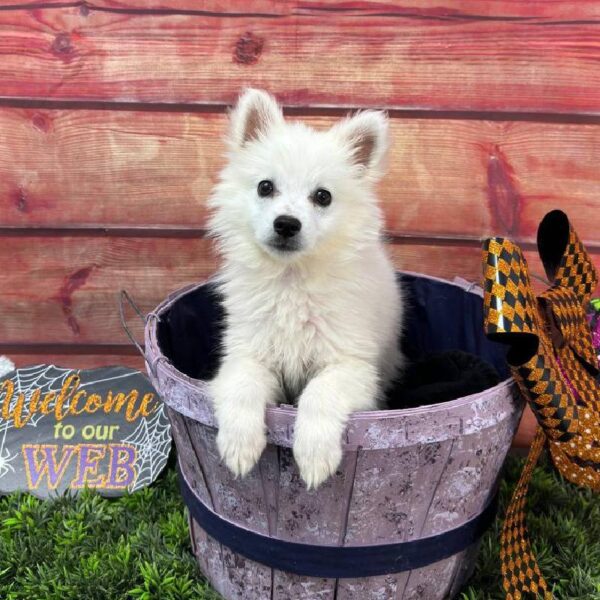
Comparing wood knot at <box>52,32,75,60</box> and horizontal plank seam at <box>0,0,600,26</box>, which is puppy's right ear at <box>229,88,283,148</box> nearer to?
horizontal plank seam at <box>0,0,600,26</box>

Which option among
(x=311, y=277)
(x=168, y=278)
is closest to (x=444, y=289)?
(x=311, y=277)

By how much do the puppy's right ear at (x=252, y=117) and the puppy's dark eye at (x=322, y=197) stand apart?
0.77ft

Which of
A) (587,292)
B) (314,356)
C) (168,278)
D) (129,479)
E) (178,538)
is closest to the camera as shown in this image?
(314,356)

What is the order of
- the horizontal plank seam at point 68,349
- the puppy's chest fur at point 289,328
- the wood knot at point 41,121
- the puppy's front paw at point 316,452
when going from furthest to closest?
the horizontal plank seam at point 68,349 → the wood knot at point 41,121 → the puppy's chest fur at point 289,328 → the puppy's front paw at point 316,452

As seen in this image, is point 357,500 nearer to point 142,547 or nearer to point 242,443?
point 242,443

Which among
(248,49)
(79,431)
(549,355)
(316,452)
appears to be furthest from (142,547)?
(248,49)

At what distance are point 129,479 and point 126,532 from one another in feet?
0.76

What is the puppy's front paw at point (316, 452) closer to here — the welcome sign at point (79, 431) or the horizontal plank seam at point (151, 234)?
the welcome sign at point (79, 431)

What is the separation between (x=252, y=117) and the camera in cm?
164

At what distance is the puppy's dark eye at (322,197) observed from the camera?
157 cm

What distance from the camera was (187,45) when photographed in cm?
213

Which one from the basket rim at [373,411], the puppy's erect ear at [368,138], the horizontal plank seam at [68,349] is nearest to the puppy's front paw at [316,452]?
the basket rim at [373,411]

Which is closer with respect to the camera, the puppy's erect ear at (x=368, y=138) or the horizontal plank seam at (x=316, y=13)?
the puppy's erect ear at (x=368, y=138)

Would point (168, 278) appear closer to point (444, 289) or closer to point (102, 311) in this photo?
point (102, 311)
